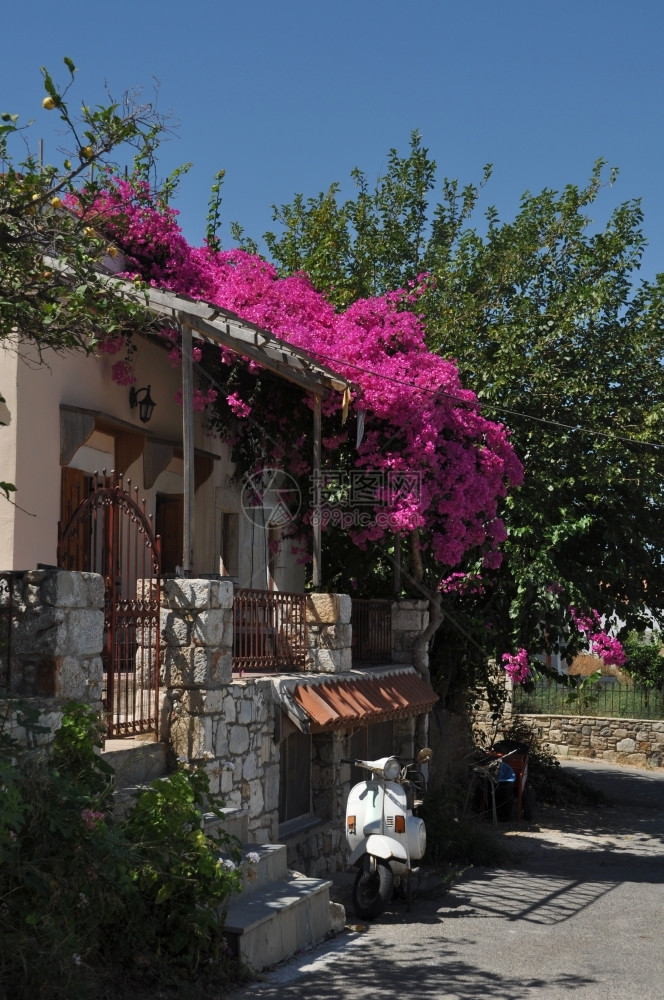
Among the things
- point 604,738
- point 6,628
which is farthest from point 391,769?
point 604,738

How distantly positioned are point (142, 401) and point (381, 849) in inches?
246

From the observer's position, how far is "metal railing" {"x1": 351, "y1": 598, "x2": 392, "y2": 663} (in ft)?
47.1

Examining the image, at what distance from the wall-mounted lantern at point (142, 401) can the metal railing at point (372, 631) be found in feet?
11.4

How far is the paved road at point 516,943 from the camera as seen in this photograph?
716 cm

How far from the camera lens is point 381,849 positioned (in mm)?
9594

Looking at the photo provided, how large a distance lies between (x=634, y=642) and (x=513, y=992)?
23962 mm

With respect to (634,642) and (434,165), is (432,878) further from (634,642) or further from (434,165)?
(634,642)

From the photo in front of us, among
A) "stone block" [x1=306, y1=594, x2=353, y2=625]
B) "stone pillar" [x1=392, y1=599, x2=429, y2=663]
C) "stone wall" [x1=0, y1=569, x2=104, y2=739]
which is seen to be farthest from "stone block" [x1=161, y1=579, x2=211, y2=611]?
"stone pillar" [x1=392, y1=599, x2=429, y2=663]

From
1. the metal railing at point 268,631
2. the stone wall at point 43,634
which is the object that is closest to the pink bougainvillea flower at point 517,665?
the metal railing at point 268,631

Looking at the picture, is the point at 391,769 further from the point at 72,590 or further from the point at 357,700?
the point at 72,590

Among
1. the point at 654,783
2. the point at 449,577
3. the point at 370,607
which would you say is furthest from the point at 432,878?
the point at 654,783

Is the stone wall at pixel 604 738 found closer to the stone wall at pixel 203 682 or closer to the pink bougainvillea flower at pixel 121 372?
the pink bougainvillea flower at pixel 121 372

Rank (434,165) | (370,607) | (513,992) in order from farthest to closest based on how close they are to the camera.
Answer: (434,165) → (370,607) → (513,992)

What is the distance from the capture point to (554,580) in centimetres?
1598
